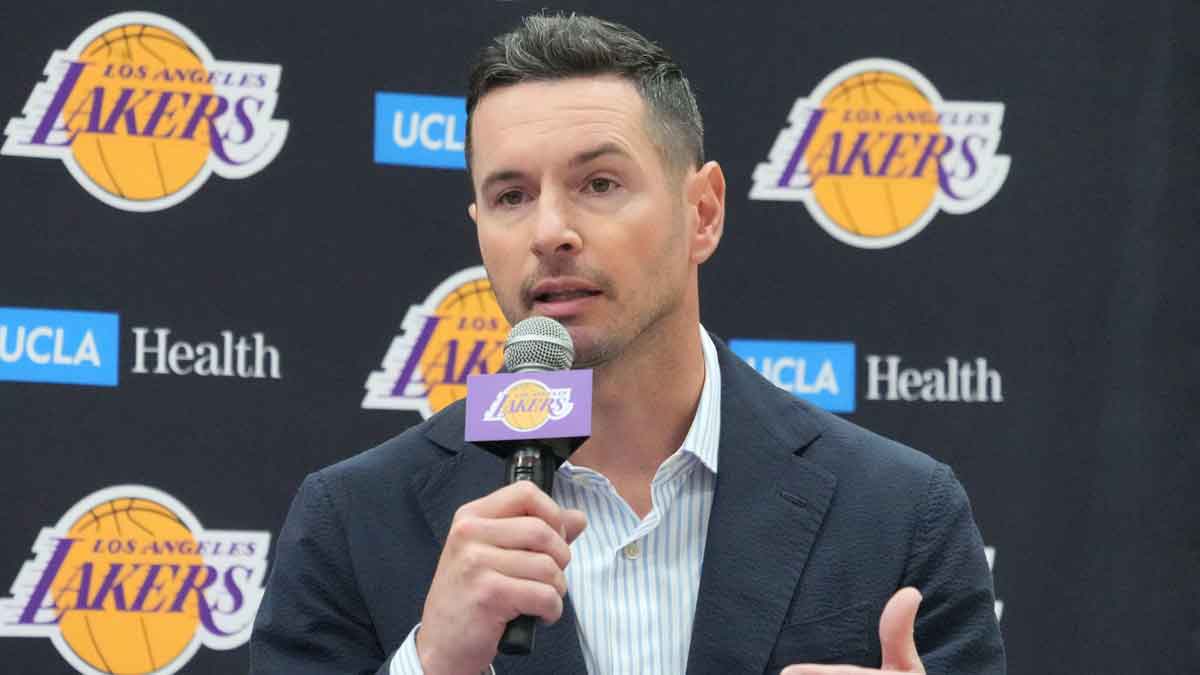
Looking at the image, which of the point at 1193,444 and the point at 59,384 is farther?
the point at 1193,444

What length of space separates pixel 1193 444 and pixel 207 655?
6.49 feet

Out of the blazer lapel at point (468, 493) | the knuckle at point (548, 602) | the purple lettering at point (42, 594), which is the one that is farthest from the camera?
the purple lettering at point (42, 594)

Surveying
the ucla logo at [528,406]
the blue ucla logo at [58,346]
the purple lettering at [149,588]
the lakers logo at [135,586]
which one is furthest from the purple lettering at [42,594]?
the ucla logo at [528,406]

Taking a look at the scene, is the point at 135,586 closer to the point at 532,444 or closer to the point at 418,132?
the point at 418,132

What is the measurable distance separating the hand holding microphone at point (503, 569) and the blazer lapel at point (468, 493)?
25 centimetres

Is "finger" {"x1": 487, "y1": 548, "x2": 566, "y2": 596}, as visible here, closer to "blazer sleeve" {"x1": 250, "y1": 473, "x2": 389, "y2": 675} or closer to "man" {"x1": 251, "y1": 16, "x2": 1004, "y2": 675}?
"man" {"x1": 251, "y1": 16, "x2": 1004, "y2": 675}

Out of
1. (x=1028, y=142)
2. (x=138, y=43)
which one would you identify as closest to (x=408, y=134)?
(x=138, y=43)

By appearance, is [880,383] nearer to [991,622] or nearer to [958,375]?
[958,375]

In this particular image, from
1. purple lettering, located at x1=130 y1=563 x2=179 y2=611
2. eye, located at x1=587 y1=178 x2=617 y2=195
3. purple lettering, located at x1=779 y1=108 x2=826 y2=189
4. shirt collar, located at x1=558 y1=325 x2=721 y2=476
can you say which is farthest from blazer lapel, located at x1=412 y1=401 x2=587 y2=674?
purple lettering, located at x1=779 y1=108 x2=826 y2=189

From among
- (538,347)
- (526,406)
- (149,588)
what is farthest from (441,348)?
(526,406)

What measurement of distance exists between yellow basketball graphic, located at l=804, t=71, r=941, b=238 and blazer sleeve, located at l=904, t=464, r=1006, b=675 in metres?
1.43

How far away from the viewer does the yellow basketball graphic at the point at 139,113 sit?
3.01 m

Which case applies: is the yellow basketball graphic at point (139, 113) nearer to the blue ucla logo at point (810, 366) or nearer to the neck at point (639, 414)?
the blue ucla logo at point (810, 366)

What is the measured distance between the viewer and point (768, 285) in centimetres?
322
